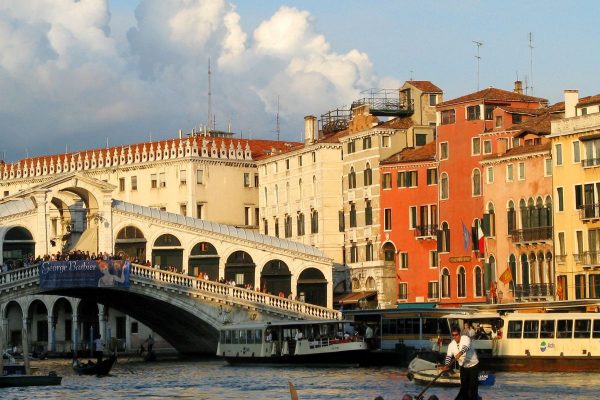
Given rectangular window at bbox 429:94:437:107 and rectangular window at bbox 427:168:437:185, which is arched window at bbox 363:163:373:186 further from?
rectangular window at bbox 429:94:437:107

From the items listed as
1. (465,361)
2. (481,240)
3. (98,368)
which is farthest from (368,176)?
(465,361)

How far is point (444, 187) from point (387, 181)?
415cm

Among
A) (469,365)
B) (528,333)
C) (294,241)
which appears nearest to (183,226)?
(294,241)

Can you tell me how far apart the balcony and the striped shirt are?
142 feet

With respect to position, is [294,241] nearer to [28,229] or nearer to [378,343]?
[28,229]

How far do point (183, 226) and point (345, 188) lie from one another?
921 centimetres

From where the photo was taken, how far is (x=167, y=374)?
6875cm

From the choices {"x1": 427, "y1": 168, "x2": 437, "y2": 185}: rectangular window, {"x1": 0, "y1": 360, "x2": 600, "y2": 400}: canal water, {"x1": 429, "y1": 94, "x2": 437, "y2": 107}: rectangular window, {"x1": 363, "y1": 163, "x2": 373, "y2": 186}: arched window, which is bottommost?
{"x1": 0, "y1": 360, "x2": 600, "y2": 400}: canal water

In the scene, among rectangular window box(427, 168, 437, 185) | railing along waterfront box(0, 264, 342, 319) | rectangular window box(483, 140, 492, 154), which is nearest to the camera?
railing along waterfront box(0, 264, 342, 319)

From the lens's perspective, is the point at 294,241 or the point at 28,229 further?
the point at 294,241

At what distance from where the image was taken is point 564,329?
59062 millimetres

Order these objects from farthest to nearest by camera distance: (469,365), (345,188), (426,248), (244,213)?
(244,213), (345,188), (426,248), (469,365)

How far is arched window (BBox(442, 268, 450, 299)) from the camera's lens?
81500 millimetres

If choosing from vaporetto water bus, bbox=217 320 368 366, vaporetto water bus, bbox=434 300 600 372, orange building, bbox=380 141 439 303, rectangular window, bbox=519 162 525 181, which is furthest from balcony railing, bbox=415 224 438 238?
vaporetto water bus, bbox=434 300 600 372
